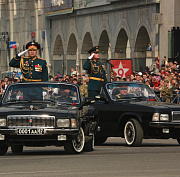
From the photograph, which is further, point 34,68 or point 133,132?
point 34,68

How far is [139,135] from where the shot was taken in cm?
1588

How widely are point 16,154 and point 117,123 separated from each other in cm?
301

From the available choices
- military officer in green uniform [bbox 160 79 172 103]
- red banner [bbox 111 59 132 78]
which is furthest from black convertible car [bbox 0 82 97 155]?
red banner [bbox 111 59 132 78]

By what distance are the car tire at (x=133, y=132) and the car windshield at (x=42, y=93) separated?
5.90 feet

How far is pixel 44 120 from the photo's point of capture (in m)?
13.3

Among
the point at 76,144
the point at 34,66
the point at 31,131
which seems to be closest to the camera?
the point at 31,131

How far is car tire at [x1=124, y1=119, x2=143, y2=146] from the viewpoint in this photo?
52.1ft

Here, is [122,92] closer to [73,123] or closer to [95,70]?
[95,70]

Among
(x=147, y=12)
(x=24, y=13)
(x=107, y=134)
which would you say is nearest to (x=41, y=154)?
(x=107, y=134)

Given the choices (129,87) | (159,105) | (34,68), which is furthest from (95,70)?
(159,105)

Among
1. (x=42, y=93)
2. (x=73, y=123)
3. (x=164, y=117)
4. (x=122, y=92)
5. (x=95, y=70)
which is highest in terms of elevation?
(x=95, y=70)

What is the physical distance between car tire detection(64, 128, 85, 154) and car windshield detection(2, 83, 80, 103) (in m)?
0.88

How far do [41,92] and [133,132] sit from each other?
8.10 ft

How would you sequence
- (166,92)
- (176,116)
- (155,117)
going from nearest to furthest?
(155,117) < (176,116) < (166,92)
